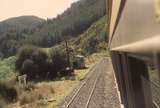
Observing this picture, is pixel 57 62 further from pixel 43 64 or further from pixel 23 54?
pixel 23 54

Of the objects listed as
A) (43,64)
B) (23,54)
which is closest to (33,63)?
(43,64)

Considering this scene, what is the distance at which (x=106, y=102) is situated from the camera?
19031 millimetres

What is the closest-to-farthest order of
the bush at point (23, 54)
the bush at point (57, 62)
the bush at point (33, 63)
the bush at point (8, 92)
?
the bush at point (8, 92) → the bush at point (57, 62) → the bush at point (33, 63) → the bush at point (23, 54)

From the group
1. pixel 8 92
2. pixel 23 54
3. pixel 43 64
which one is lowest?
pixel 8 92

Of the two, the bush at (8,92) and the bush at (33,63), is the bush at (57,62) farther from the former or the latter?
the bush at (8,92)

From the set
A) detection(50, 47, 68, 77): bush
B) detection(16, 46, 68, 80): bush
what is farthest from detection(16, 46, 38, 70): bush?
detection(50, 47, 68, 77): bush

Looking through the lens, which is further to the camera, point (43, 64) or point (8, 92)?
point (43, 64)

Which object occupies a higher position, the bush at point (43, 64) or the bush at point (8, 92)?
the bush at point (43, 64)

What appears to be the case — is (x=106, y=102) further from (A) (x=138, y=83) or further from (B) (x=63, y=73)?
(B) (x=63, y=73)

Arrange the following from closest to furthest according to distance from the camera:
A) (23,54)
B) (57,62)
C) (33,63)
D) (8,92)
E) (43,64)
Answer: (8,92)
(57,62)
(33,63)
(43,64)
(23,54)

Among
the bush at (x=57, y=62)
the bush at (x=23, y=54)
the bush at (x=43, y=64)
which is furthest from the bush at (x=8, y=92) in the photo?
the bush at (x=23, y=54)

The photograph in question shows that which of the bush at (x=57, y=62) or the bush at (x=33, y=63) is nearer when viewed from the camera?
the bush at (x=57, y=62)

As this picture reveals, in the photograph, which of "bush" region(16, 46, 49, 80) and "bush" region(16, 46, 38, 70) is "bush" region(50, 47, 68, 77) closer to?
"bush" region(16, 46, 49, 80)

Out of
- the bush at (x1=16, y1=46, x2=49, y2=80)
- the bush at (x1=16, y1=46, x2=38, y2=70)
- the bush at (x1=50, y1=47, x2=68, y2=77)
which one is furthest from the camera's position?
the bush at (x1=16, y1=46, x2=38, y2=70)
